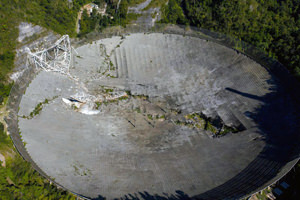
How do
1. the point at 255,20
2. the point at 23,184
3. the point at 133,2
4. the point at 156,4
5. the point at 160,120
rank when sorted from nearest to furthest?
the point at 160,120 < the point at 23,184 < the point at 255,20 < the point at 133,2 < the point at 156,4

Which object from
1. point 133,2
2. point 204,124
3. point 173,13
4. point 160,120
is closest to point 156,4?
point 173,13

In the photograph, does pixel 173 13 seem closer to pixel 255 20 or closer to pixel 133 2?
pixel 133 2

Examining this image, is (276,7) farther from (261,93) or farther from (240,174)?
(240,174)

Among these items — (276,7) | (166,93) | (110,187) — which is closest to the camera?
(110,187)

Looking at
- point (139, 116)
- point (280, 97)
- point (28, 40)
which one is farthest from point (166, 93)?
point (28, 40)

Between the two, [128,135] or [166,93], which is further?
[166,93]

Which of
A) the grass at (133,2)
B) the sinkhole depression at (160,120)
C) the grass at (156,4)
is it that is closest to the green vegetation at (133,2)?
the grass at (133,2)

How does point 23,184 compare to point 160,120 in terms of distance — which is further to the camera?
point 23,184
